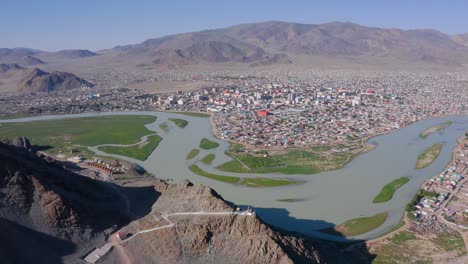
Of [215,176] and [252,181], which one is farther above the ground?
[252,181]

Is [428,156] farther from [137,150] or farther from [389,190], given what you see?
[137,150]

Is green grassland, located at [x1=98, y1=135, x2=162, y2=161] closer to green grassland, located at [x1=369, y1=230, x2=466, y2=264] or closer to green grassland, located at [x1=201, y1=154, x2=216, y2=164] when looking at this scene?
green grassland, located at [x1=201, y1=154, x2=216, y2=164]

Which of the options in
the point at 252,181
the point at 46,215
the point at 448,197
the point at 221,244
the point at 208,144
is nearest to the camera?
the point at 221,244

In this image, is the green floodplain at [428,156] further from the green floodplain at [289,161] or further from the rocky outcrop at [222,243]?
the rocky outcrop at [222,243]

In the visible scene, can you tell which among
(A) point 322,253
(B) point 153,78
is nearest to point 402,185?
(A) point 322,253

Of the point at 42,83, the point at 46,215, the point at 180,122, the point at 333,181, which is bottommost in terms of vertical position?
the point at 333,181

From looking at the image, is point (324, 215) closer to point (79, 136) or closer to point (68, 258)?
point (68, 258)

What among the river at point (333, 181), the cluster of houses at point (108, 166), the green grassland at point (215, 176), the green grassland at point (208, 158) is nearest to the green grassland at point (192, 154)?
the river at point (333, 181)

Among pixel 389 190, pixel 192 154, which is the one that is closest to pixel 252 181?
pixel 389 190

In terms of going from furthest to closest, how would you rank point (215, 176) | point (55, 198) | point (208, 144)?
1. point (208, 144)
2. point (215, 176)
3. point (55, 198)
